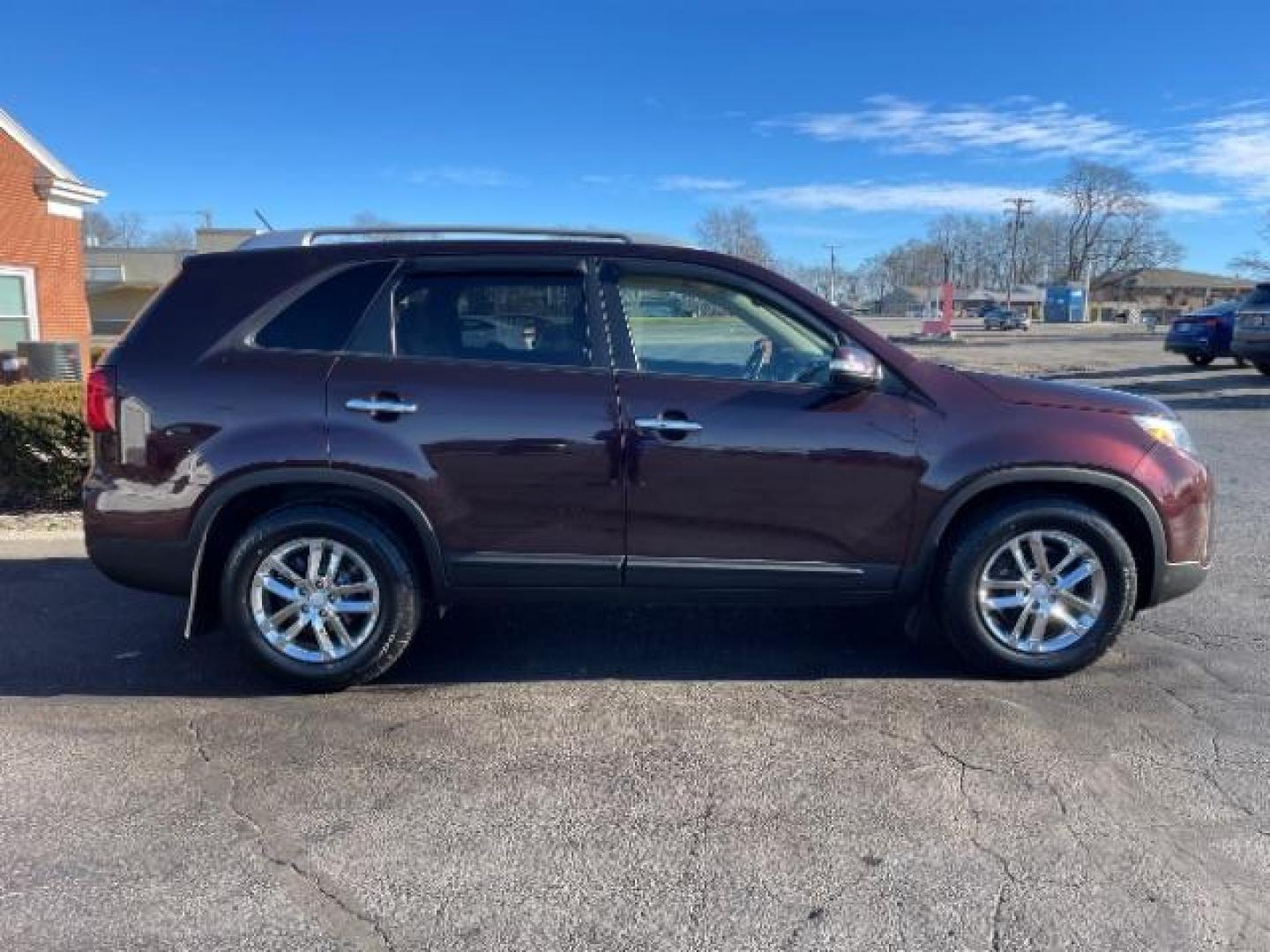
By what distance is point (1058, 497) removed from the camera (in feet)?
13.2

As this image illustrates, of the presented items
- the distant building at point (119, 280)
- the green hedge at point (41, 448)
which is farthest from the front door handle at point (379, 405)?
the distant building at point (119, 280)

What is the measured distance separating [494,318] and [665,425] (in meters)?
0.86

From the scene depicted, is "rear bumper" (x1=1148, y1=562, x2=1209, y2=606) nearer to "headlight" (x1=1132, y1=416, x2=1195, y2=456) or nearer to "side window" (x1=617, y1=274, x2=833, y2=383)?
"headlight" (x1=1132, y1=416, x2=1195, y2=456)

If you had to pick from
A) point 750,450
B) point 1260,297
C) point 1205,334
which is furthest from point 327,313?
point 1205,334

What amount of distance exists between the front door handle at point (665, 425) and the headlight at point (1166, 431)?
193 centimetres

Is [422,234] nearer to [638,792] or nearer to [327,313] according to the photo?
[327,313]

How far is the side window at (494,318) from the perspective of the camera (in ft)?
12.9

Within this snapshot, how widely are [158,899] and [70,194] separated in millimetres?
19379

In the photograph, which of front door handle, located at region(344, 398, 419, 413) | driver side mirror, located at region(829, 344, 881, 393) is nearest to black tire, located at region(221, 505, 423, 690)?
front door handle, located at region(344, 398, 419, 413)

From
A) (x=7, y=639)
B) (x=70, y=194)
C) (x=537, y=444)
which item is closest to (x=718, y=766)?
(x=537, y=444)

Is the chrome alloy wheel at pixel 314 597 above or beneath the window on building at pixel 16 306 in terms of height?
beneath

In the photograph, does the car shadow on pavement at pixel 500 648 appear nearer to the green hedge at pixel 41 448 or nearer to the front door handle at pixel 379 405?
the front door handle at pixel 379 405

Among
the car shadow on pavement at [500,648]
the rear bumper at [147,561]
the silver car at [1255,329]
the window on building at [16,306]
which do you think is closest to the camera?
the rear bumper at [147,561]

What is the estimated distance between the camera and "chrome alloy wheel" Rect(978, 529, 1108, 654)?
13.2ft
